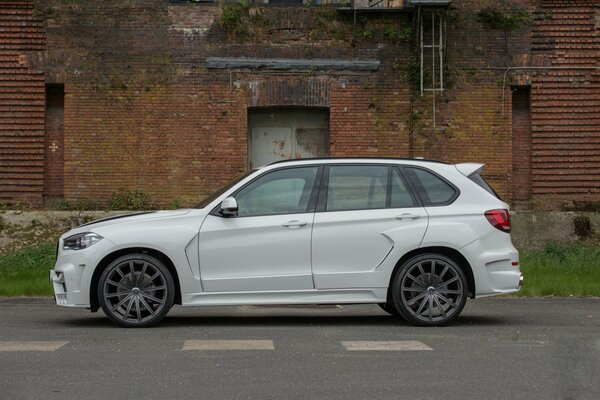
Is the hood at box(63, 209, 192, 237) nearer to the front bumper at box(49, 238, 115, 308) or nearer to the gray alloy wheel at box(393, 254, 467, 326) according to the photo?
the front bumper at box(49, 238, 115, 308)

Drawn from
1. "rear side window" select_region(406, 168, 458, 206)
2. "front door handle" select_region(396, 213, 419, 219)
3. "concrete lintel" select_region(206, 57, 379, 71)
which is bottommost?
"front door handle" select_region(396, 213, 419, 219)

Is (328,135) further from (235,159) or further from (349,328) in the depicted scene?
(349,328)

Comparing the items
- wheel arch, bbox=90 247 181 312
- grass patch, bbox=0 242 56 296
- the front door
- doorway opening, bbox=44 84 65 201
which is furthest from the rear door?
doorway opening, bbox=44 84 65 201

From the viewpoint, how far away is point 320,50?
20844mm

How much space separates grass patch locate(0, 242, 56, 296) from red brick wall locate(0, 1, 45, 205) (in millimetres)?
1538

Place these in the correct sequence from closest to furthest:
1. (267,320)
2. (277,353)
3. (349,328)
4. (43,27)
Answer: (277,353) < (349,328) < (267,320) < (43,27)

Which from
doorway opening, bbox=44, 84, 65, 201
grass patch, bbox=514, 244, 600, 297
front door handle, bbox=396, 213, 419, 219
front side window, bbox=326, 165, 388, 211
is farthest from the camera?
doorway opening, bbox=44, 84, 65, 201

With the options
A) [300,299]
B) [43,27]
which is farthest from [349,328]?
[43,27]

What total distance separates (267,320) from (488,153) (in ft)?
33.4

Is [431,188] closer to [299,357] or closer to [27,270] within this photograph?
[299,357]

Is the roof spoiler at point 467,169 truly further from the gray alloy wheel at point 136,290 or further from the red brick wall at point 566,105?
the red brick wall at point 566,105

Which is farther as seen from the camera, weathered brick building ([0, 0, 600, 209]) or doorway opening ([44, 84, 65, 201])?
doorway opening ([44, 84, 65, 201])

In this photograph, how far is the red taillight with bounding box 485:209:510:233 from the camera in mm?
11039

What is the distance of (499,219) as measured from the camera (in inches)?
436
